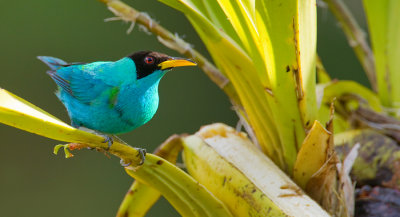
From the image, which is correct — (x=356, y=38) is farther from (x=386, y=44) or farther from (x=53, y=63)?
(x=53, y=63)

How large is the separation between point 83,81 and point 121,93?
0.11m

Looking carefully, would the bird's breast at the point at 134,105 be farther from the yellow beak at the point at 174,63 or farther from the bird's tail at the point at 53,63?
the bird's tail at the point at 53,63

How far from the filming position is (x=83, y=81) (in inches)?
44.0

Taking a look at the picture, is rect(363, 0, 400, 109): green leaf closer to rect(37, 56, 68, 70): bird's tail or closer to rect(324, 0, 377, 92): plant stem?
rect(324, 0, 377, 92): plant stem

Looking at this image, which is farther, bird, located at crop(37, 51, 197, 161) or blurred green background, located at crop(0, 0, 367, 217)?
blurred green background, located at crop(0, 0, 367, 217)

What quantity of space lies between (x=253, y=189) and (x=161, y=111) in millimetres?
2082

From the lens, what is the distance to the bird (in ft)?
3.45

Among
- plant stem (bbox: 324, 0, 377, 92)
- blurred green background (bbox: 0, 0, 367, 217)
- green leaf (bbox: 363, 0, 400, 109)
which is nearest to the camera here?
green leaf (bbox: 363, 0, 400, 109)

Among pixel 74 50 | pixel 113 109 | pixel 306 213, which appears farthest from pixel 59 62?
pixel 74 50

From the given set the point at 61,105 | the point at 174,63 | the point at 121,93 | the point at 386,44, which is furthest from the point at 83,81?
the point at 61,105

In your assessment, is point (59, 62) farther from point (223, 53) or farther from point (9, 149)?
point (9, 149)

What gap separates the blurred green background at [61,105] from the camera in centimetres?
272

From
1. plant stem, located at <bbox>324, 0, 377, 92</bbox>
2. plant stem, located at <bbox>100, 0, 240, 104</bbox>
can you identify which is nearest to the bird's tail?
plant stem, located at <bbox>100, 0, 240, 104</bbox>

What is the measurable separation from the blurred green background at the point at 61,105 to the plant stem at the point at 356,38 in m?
1.31
